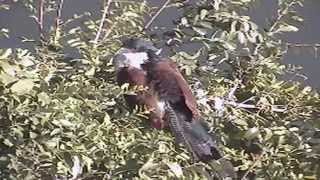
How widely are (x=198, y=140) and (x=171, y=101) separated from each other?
19 cm

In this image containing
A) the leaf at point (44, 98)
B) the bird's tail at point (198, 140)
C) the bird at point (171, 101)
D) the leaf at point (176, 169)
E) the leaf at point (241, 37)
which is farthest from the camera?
the leaf at point (241, 37)

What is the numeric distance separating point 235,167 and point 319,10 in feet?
7.08

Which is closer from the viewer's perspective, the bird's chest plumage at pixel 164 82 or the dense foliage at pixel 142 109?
the dense foliage at pixel 142 109

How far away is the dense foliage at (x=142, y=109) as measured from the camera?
2572 millimetres

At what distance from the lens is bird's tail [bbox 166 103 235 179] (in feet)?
9.06

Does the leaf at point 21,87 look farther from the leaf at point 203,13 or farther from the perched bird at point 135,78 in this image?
the leaf at point 203,13

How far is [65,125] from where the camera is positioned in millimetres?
2572

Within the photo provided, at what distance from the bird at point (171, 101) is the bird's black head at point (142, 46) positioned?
0.02 metres

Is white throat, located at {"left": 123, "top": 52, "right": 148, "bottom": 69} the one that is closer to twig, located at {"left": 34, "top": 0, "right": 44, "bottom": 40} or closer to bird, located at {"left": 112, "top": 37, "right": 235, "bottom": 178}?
bird, located at {"left": 112, "top": 37, "right": 235, "bottom": 178}

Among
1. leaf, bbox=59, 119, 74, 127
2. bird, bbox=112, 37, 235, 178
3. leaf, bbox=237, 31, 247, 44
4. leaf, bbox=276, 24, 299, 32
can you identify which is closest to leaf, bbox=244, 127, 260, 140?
bird, bbox=112, 37, 235, 178

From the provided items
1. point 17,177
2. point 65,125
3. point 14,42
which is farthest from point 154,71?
point 14,42

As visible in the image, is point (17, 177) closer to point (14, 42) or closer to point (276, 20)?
point (276, 20)

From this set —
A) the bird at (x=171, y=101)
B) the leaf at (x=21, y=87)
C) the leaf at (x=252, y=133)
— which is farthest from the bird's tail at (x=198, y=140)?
the leaf at (x=21, y=87)

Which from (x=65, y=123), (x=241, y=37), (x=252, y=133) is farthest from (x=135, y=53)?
(x=65, y=123)
